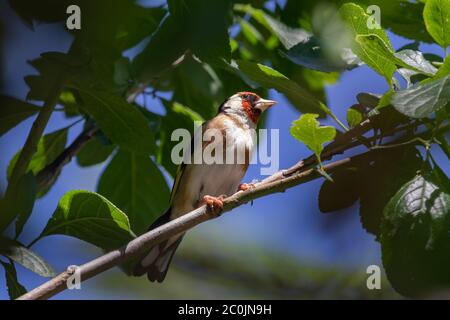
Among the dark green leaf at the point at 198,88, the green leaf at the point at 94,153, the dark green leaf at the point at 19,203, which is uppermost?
the dark green leaf at the point at 198,88

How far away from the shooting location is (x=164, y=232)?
2213mm

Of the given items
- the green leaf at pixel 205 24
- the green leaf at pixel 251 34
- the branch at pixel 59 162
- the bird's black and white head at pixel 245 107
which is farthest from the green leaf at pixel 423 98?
the bird's black and white head at pixel 245 107

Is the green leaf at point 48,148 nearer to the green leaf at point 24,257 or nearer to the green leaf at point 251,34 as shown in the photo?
the green leaf at point 251,34

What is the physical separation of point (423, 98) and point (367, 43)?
0.31 m

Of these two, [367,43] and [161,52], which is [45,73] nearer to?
[161,52]

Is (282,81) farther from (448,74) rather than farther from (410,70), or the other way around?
(448,74)

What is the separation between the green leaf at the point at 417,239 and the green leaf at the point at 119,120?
1.22m

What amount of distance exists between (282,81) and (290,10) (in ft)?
3.29

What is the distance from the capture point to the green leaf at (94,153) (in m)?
3.96

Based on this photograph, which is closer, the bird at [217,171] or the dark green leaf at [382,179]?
the dark green leaf at [382,179]

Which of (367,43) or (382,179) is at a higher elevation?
(367,43)

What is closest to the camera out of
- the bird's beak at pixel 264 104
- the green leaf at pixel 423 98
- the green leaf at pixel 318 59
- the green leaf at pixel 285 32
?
the green leaf at pixel 423 98

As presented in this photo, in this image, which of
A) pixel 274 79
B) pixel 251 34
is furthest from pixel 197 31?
pixel 251 34

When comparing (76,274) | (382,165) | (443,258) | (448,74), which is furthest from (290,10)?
(76,274)
